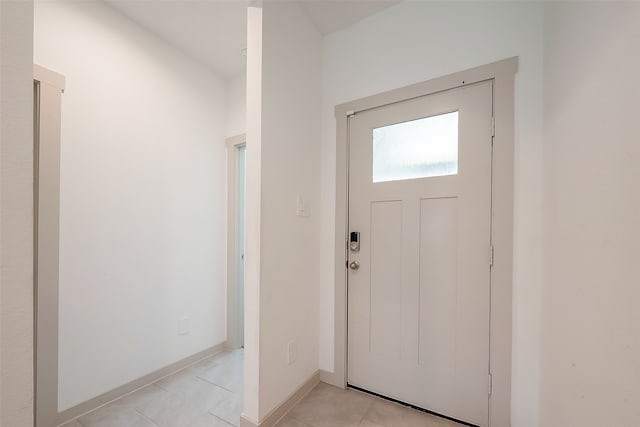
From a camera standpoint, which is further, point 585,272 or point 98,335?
point 98,335

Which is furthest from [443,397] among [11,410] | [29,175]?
[29,175]

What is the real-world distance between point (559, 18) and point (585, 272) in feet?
3.78

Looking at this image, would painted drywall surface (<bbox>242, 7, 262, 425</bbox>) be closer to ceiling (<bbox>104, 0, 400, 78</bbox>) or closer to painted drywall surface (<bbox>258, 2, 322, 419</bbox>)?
painted drywall surface (<bbox>258, 2, 322, 419</bbox>)

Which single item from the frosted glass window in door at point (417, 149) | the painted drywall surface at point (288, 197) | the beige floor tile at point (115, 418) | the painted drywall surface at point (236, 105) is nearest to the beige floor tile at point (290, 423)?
the painted drywall surface at point (288, 197)

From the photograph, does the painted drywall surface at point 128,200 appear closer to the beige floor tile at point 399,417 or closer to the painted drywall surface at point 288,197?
the painted drywall surface at point 288,197

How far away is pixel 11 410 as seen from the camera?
1.59 feet

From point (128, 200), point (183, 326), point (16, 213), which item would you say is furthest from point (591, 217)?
point (183, 326)

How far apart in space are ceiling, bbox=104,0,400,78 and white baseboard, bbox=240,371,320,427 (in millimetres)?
2664

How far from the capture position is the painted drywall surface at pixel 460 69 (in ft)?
4.47

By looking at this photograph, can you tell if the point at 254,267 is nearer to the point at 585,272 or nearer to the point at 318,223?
the point at 318,223

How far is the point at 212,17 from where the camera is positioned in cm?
191

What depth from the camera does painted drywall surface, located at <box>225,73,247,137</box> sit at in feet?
8.46

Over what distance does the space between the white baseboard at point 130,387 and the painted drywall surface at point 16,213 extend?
5.29 feet

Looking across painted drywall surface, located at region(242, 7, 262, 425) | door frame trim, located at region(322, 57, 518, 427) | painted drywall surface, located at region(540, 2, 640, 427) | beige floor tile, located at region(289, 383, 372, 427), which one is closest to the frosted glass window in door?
door frame trim, located at region(322, 57, 518, 427)
